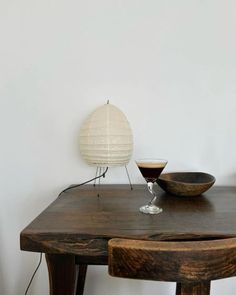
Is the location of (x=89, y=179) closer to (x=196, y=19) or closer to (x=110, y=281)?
(x=110, y=281)

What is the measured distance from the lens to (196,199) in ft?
3.21

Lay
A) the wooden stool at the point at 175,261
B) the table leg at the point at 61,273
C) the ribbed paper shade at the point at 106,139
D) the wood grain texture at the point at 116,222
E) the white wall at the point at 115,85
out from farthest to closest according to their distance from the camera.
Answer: the white wall at the point at 115,85
the ribbed paper shade at the point at 106,139
the table leg at the point at 61,273
the wood grain texture at the point at 116,222
the wooden stool at the point at 175,261

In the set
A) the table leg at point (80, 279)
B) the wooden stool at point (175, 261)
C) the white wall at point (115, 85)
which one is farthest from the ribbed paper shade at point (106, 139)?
the wooden stool at point (175, 261)

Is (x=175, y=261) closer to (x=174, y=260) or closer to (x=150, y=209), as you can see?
(x=174, y=260)

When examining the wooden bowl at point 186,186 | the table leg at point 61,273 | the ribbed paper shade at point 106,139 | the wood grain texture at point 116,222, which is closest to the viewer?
the wood grain texture at point 116,222

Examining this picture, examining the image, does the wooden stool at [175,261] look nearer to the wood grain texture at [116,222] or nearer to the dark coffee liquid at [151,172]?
the wood grain texture at [116,222]

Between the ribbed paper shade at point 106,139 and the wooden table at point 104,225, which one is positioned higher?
the ribbed paper shade at point 106,139

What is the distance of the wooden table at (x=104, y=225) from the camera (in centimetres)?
66

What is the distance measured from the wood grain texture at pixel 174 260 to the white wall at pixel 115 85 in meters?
0.72

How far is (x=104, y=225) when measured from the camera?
727mm

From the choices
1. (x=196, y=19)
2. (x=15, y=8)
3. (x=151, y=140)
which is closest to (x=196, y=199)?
(x=151, y=140)

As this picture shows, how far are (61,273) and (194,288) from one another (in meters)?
0.39

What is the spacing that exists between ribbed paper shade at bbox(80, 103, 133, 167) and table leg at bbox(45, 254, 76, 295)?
409 mm

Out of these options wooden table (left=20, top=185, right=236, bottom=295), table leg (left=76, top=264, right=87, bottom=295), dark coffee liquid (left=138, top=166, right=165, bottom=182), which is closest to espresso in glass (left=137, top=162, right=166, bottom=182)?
dark coffee liquid (left=138, top=166, right=165, bottom=182)
